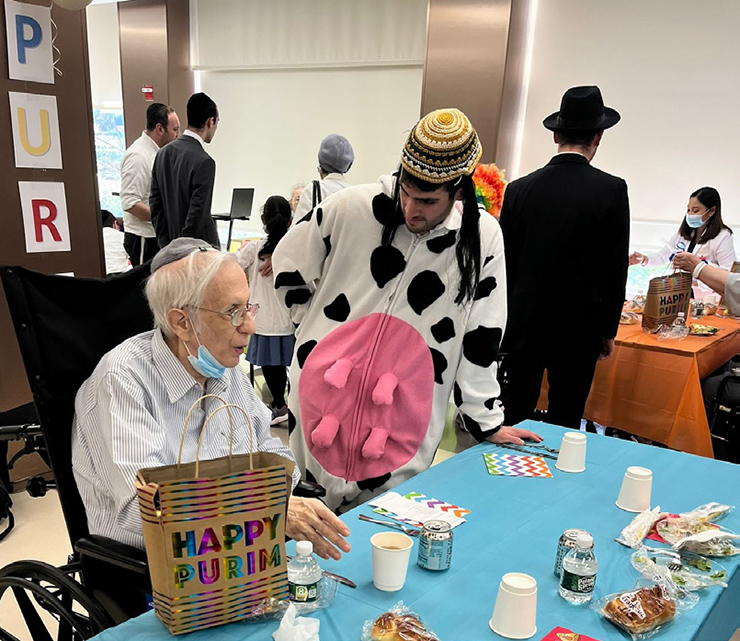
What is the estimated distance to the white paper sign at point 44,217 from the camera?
2713mm

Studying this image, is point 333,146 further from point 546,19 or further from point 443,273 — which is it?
point 546,19

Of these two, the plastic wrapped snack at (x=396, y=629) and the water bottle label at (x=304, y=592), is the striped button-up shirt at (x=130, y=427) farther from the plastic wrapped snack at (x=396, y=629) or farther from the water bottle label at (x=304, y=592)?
the plastic wrapped snack at (x=396, y=629)

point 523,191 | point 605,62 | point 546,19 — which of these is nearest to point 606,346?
point 523,191

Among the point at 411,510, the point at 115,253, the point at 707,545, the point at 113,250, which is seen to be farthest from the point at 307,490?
the point at 113,250

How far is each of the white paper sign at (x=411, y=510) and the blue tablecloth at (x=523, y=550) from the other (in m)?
0.03

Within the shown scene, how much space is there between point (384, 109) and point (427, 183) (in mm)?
5146

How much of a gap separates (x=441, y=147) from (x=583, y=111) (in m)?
1.28

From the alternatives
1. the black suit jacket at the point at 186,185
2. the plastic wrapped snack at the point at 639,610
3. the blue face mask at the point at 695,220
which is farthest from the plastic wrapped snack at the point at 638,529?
the blue face mask at the point at 695,220

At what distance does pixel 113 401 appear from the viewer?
1.21 metres

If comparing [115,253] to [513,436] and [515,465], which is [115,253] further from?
[515,465]

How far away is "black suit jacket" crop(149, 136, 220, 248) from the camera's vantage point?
3.73 m

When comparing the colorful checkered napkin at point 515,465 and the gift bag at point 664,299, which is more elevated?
the gift bag at point 664,299

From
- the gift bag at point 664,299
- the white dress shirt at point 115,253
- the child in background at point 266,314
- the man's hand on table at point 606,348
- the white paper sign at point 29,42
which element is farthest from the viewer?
the white dress shirt at point 115,253

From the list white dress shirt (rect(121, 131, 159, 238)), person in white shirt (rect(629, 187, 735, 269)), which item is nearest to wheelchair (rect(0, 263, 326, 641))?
white dress shirt (rect(121, 131, 159, 238))
